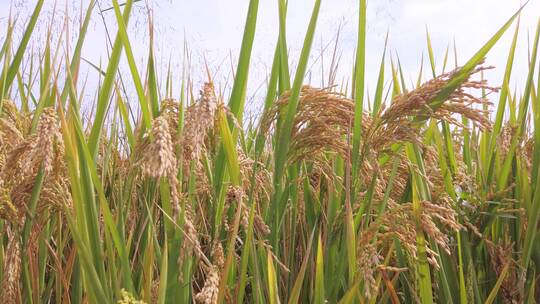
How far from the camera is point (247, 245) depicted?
126cm

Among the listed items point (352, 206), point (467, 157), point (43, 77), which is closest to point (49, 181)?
point (352, 206)

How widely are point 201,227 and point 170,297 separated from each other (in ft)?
0.98

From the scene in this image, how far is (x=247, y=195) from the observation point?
4.90 feet

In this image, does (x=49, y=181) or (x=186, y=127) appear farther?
(x=49, y=181)

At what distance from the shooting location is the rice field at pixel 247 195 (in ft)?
3.96

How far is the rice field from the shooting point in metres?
1.21

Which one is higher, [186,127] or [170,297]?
[186,127]

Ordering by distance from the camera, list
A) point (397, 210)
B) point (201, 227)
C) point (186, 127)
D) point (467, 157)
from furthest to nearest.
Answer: point (467, 157) < point (201, 227) < point (397, 210) < point (186, 127)

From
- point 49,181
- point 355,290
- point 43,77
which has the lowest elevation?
point 355,290

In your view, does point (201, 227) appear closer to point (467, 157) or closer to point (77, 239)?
point (77, 239)

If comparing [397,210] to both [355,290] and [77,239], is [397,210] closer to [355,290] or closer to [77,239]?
[355,290]

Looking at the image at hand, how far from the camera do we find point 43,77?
78.2 inches

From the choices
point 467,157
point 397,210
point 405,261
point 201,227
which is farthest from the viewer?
point 467,157

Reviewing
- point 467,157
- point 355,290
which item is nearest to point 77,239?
point 355,290
